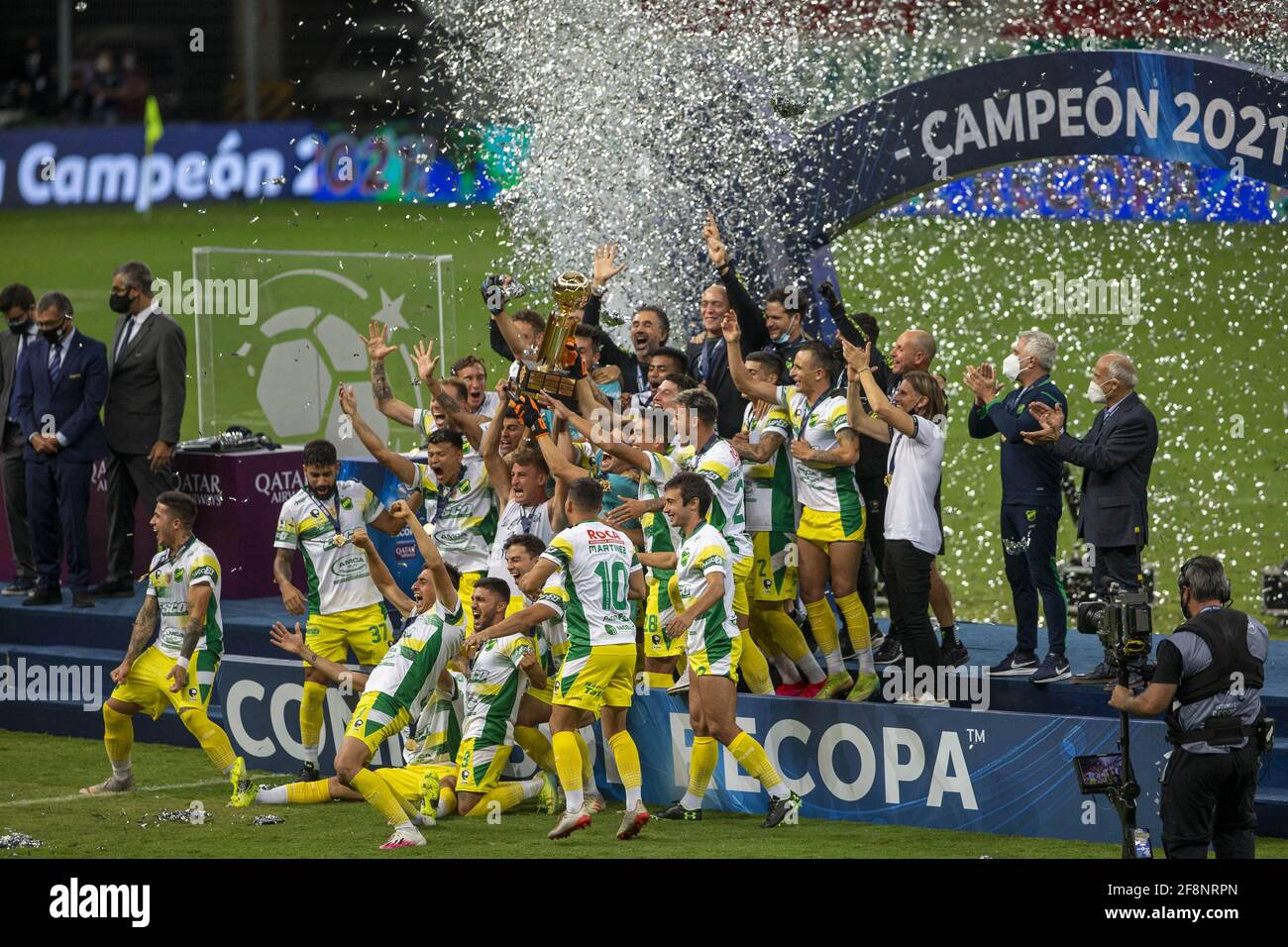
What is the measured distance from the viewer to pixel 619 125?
12.3 meters

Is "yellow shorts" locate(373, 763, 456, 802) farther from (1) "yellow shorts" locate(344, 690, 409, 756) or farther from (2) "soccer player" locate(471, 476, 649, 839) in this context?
(2) "soccer player" locate(471, 476, 649, 839)

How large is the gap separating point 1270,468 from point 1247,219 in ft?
21.6

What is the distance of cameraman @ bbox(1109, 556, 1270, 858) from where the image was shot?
6.70 metres

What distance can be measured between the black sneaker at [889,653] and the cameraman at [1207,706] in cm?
281

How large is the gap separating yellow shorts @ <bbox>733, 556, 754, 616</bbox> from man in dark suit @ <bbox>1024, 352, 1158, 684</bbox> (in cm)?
142

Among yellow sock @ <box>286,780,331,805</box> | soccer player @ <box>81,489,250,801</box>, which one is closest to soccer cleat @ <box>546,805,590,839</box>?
yellow sock @ <box>286,780,331,805</box>

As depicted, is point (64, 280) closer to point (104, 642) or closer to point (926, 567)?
point (104, 642)

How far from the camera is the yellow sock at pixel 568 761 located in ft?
27.0

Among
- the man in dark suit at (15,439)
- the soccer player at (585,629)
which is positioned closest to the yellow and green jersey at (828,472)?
the soccer player at (585,629)

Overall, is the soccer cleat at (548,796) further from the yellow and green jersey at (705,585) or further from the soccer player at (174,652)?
the soccer player at (174,652)

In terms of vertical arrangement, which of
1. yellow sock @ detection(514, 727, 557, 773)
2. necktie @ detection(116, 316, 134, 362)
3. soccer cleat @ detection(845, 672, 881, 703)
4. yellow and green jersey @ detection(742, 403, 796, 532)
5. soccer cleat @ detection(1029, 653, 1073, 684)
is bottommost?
yellow sock @ detection(514, 727, 557, 773)

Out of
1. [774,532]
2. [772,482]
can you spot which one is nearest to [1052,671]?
[774,532]

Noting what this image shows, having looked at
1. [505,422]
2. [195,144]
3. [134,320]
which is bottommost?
[505,422]

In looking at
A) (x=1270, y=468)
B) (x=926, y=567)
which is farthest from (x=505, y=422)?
(x=1270, y=468)
